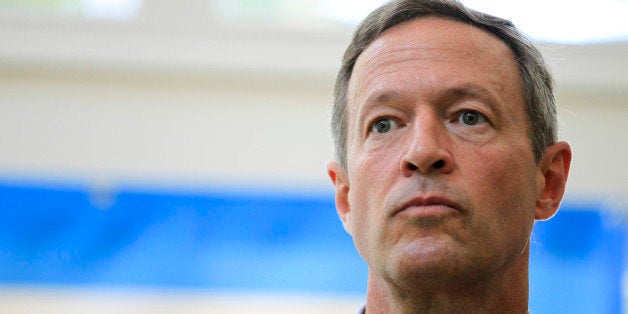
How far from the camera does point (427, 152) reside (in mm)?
1252

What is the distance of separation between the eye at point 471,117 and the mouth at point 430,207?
165 mm

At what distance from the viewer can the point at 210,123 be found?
4047mm

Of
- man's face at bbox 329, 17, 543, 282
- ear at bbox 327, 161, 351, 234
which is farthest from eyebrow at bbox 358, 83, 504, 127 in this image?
ear at bbox 327, 161, 351, 234

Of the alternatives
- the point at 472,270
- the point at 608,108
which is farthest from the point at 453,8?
the point at 608,108

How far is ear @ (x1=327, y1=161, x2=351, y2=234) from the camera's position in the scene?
1560 millimetres

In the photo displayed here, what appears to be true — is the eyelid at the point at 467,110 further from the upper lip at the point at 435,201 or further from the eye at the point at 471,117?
the upper lip at the point at 435,201

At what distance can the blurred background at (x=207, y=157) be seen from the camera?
3.60m

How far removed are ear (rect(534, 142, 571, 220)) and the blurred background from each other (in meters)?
2.10

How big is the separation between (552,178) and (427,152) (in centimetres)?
34

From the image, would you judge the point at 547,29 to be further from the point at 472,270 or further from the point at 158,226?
the point at 472,270

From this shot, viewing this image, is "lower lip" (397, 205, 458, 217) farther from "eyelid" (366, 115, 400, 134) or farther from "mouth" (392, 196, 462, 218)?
"eyelid" (366, 115, 400, 134)

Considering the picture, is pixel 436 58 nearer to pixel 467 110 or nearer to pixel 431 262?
pixel 467 110

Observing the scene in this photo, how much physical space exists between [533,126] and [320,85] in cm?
264

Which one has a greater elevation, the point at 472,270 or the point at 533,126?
the point at 533,126
